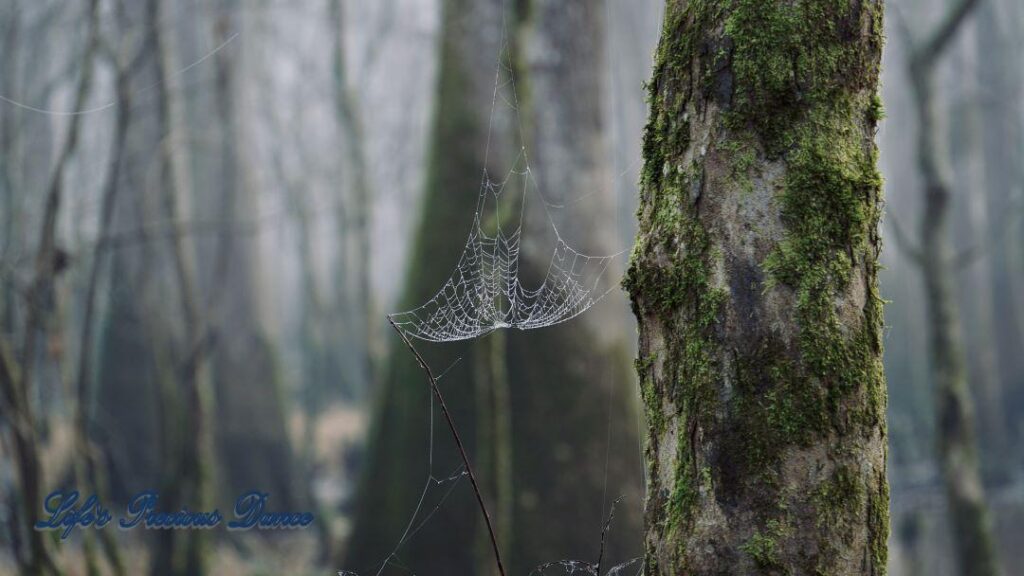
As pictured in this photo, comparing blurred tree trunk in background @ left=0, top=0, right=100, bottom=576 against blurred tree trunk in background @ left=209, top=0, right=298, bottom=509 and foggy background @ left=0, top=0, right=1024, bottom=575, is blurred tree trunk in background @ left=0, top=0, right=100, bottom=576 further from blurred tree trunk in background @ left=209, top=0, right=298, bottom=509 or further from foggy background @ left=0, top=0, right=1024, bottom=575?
blurred tree trunk in background @ left=209, top=0, right=298, bottom=509

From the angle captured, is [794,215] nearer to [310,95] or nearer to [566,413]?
[566,413]

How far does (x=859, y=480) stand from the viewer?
1797 millimetres

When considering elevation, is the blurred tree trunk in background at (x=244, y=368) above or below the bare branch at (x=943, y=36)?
below

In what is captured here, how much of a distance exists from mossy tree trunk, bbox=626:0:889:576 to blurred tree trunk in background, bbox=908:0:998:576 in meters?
5.52

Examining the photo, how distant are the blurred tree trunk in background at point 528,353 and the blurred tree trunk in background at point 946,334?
8.19ft

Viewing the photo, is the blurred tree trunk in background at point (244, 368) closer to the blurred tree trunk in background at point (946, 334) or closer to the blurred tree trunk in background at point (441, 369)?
the blurred tree trunk in background at point (441, 369)

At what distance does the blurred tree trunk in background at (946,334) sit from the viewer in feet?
21.3

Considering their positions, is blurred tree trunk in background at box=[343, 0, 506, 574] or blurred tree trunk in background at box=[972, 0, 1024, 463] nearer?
blurred tree trunk in background at box=[343, 0, 506, 574]

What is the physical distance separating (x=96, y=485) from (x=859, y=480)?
17.2ft

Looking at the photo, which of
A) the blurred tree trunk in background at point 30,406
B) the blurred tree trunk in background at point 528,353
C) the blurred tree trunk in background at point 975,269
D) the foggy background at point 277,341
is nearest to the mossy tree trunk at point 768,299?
the foggy background at point 277,341

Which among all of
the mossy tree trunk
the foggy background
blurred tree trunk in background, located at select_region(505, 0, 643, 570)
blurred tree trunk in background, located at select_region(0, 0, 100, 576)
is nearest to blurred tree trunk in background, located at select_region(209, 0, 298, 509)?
the foggy background

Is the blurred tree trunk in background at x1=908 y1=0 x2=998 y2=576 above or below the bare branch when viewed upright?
below

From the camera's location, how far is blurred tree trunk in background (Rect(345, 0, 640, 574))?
21.7 feet

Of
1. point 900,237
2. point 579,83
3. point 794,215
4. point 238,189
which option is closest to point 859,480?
point 794,215
